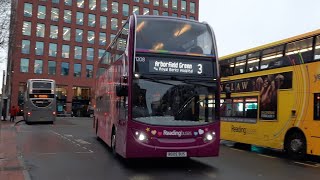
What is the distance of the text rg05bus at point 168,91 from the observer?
10.6 metres

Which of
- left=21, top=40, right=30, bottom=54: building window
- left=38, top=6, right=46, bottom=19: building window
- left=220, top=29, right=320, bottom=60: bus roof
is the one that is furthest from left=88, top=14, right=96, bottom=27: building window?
left=220, top=29, right=320, bottom=60: bus roof

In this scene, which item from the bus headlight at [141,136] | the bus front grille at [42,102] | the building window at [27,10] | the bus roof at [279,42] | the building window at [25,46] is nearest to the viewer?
the bus headlight at [141,136]

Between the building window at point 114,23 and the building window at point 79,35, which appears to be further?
the building window at point 114,23

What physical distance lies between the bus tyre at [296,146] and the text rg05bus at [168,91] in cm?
381

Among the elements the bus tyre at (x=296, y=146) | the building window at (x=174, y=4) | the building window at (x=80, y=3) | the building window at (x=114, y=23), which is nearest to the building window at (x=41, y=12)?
the building window at (x=80, y=3)

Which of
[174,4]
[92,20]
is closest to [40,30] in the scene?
[92,20]

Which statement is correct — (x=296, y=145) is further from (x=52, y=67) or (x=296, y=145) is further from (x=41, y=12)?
(x=41, y=12)

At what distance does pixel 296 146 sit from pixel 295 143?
0.47 feet

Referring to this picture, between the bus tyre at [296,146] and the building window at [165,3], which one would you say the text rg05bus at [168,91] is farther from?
the building window at [165,3]

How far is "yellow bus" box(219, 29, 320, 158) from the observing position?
43.1 ft

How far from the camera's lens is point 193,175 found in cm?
1023

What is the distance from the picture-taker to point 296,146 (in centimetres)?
1364

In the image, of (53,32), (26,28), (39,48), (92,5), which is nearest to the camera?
(26,28)

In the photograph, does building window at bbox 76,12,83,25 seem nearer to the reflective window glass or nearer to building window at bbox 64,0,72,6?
building window at bbox 64,0,72,6
